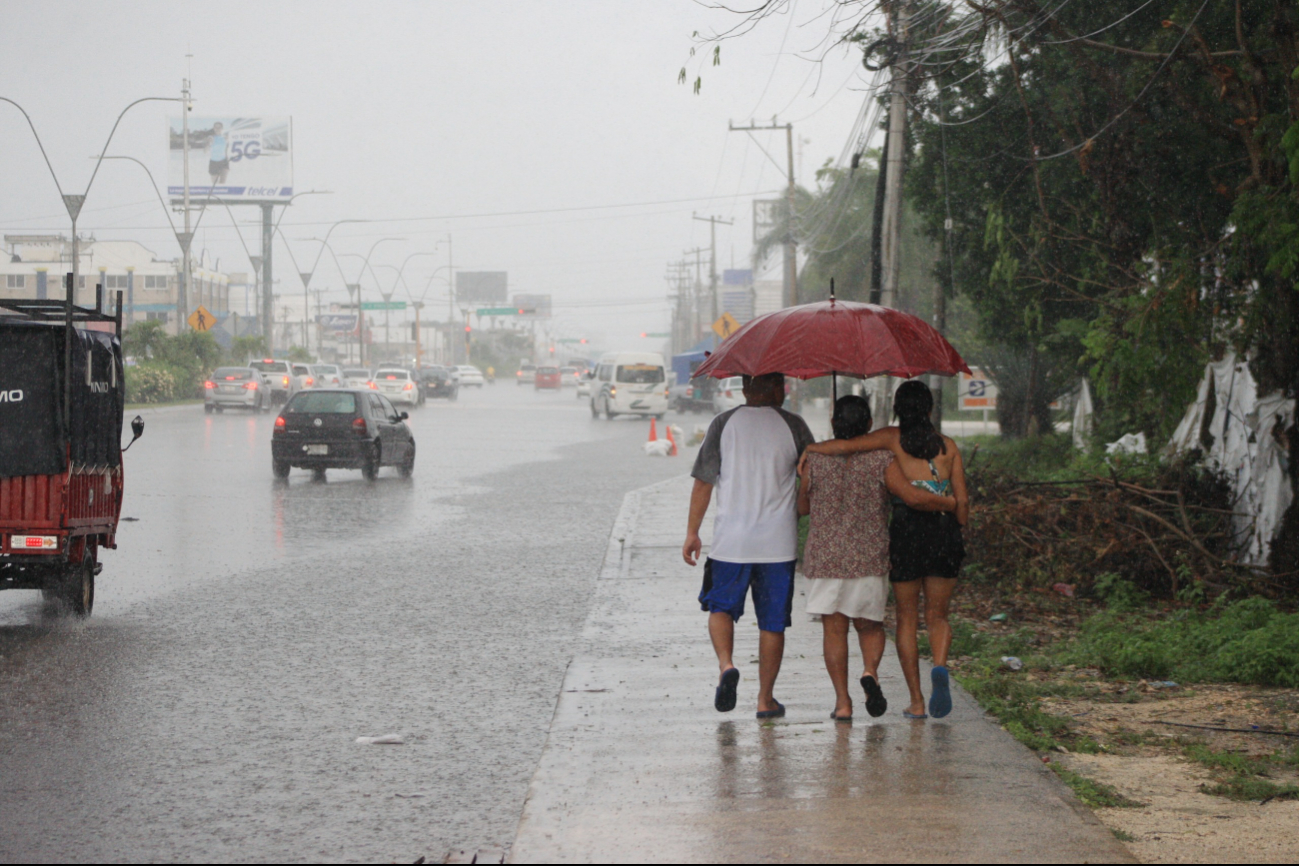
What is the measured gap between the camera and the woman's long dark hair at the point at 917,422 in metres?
6.28

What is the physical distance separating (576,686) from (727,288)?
549 feet

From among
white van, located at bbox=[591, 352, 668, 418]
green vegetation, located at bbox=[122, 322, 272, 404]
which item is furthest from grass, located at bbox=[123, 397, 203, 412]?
white van, located at bbox=[591, 352, 668, 418]

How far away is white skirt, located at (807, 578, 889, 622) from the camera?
20.8 ft

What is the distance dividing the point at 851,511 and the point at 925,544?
1.28 ft

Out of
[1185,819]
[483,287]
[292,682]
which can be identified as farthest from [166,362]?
[483,287]

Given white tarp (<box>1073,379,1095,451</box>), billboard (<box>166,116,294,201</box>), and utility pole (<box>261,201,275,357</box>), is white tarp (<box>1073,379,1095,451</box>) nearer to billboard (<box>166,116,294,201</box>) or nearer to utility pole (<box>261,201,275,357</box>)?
utility pole (<box>261,201,275,357</box>)

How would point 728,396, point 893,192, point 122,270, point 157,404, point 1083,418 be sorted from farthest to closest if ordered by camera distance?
point 122,270 < point 157,404 < point 728,396 < point 1083,418 < point 893,192

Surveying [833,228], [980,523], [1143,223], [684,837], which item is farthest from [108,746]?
[833,228]

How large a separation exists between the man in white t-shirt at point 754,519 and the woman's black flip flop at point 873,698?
1.51 feet

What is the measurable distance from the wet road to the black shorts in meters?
1.90

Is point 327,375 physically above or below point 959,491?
above

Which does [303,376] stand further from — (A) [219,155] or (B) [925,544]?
(B) [925,544]

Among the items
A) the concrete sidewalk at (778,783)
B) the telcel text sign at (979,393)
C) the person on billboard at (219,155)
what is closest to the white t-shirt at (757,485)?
the concrete sidewalk at (778,783)

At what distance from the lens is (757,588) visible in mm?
6570
